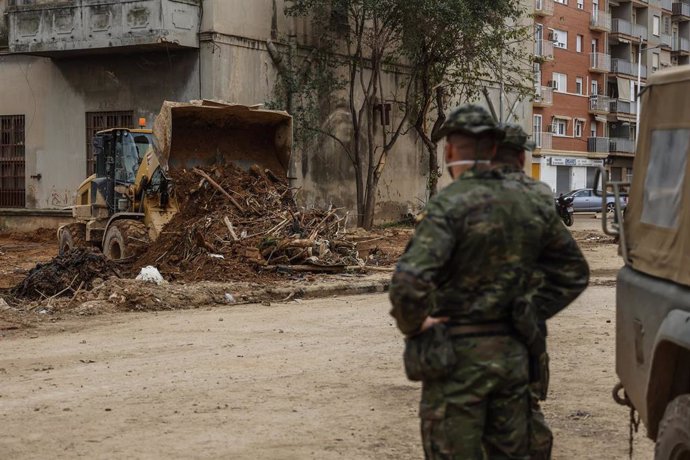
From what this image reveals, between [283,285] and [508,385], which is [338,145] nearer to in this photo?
[283,285]

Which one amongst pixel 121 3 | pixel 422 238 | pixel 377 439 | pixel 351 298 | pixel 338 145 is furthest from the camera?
pixel 338 145

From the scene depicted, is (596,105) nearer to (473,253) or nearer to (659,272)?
(659,272)

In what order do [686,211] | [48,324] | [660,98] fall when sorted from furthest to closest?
[48,324] < [660,98] < [686,211]

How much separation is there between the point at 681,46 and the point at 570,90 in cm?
1792

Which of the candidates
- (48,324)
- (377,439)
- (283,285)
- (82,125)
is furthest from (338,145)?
(377,439)

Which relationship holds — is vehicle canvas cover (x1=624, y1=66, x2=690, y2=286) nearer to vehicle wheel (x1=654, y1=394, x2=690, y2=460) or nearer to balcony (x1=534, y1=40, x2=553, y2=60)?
vehicle wheel (x1=654, y1=394, x2=690, y2=460)

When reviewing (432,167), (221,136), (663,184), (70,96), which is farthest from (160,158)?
(432,167)

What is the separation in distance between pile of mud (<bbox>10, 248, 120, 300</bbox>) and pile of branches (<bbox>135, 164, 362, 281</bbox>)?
42.6 inches

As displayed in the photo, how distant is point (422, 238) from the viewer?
404 cm

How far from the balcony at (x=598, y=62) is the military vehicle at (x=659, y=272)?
64.0 m

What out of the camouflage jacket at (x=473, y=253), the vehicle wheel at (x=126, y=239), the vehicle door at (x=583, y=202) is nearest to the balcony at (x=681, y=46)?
the vehicle door at (x=583, y=202)

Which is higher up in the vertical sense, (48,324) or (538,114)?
(538,114)

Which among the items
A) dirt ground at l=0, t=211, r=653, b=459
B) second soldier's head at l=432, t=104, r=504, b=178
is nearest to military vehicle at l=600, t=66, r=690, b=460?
second soldier's head at l=432, t=104, r=504, b=178

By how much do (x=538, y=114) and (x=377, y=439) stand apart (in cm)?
5662
